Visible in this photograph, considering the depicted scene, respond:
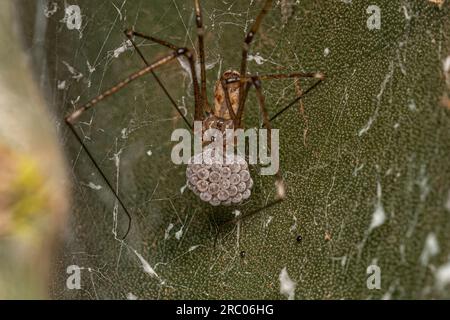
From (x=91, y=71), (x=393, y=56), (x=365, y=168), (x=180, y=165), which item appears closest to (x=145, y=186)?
(x=180, y=165)

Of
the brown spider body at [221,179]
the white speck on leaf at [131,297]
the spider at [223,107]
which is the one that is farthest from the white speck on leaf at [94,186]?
the brown spider body at [221,179]

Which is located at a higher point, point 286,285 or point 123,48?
point 123,48

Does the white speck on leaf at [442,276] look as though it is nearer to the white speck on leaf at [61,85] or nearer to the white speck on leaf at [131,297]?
the white speck on leaf at [131,297]

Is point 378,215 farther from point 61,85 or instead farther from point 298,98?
point 61,85

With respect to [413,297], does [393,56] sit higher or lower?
higher

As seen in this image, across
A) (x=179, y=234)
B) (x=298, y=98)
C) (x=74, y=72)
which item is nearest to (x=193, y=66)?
(x=298, y=98)

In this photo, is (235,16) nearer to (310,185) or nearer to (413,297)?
(310,185)
